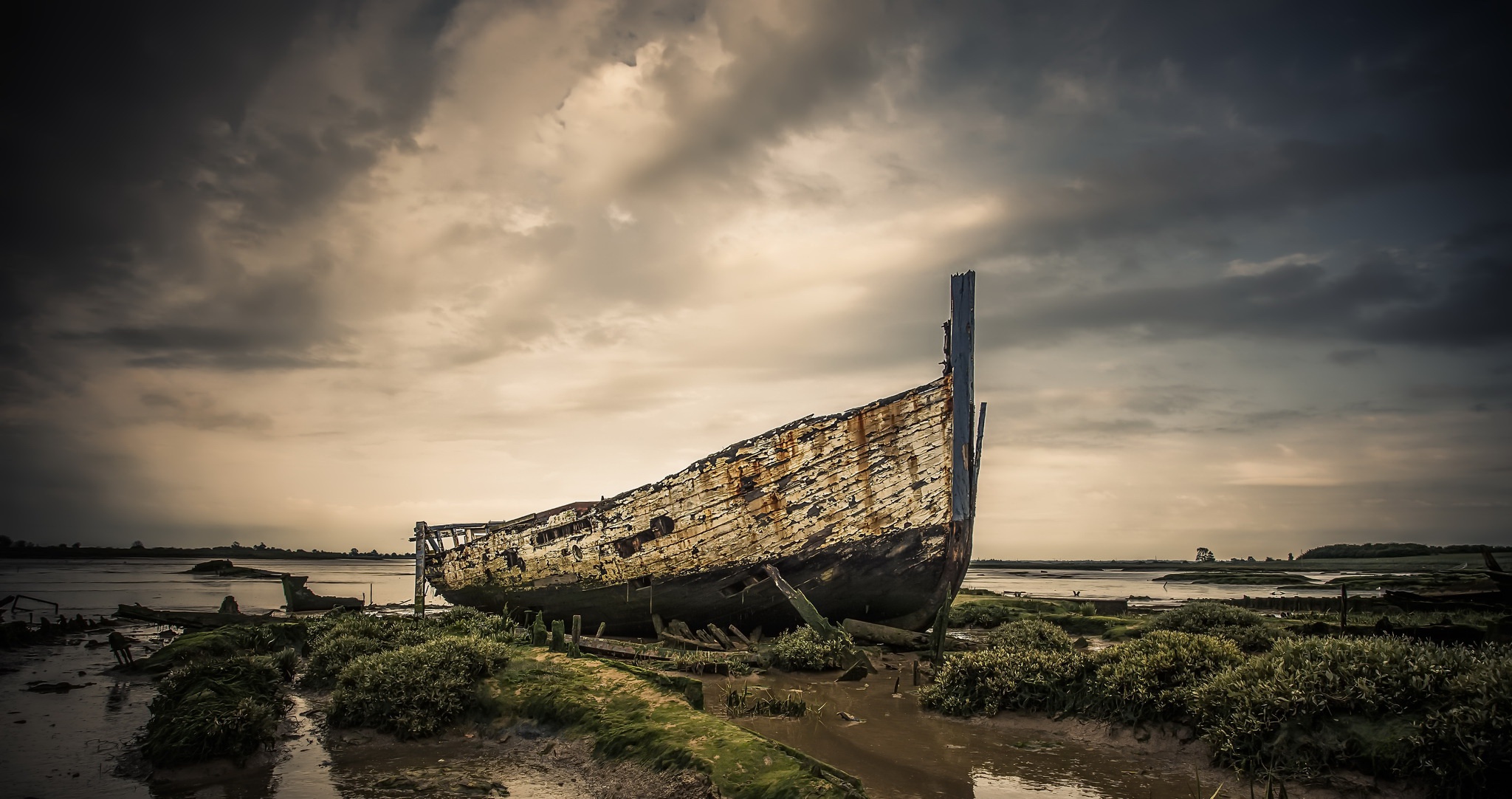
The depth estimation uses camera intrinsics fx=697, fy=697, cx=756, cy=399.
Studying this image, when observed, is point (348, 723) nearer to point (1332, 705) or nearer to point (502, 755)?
point (502, 755)

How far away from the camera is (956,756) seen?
7.52 m

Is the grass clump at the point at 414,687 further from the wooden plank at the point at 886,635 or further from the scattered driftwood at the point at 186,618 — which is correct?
the scattered driftwood at the point at 186,618

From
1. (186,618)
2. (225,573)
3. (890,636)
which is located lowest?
(225,573)

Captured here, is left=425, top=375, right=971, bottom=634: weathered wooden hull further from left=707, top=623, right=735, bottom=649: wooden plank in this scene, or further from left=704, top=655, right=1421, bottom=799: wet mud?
left=704, top=655, right=1421, bottom=799: wet mud

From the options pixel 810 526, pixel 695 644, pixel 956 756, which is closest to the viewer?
pixel 956 756

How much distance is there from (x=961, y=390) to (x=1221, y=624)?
6839 mm

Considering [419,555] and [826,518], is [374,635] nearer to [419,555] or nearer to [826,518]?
[826,518]

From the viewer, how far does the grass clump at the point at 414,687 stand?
776 centimetres

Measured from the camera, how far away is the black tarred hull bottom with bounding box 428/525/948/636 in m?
14.8

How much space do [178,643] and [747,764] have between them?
41.2ft

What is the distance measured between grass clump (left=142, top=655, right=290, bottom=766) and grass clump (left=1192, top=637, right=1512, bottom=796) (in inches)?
371

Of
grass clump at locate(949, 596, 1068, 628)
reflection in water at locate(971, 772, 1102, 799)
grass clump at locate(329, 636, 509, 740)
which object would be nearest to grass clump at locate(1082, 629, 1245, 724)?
reflection in water at locate(971, 772, 1102, 799)

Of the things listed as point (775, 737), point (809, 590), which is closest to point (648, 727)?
point (775, 737)

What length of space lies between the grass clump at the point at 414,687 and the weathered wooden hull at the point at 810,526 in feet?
23.1
